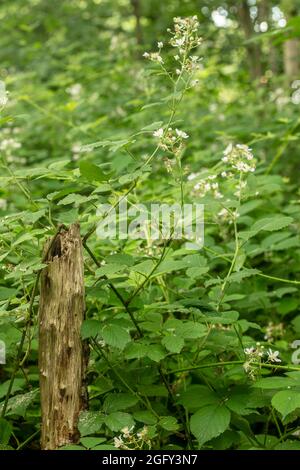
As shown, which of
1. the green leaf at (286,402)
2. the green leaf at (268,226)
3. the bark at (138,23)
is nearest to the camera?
the green leaf at (286,402)

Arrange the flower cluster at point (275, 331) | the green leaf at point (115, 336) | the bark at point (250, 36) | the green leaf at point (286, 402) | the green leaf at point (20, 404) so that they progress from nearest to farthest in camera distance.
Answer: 1. the green leaf at point (286, 402)
2. the green leaf at point (115, 336)
3. the green leaf at point (20, 404)
4. the flower cluster at point (275, 331)
5. the bark at point (250, 36)

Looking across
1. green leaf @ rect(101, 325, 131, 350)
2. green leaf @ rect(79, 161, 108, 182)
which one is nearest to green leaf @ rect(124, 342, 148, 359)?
green leaf @ rect(101, 325, 131, 350)

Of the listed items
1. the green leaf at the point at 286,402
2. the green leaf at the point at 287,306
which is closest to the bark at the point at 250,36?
the green leaf at the point at 287,306

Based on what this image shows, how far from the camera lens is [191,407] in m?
2.04

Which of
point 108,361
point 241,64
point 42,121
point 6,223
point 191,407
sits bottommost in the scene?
point 191,407

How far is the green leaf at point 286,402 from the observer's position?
5.68 feet

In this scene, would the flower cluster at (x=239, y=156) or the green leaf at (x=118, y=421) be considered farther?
the flower cluster at (x=239, y=156)

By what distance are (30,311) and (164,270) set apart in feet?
1.52

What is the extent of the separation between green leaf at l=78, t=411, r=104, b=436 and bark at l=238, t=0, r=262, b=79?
18.3ft

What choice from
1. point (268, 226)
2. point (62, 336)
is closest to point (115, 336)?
point (62, 336)

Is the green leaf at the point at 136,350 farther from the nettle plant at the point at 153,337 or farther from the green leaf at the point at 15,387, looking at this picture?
the green leaf at the point at 15,387

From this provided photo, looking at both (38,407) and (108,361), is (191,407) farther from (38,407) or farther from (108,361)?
(38,407)

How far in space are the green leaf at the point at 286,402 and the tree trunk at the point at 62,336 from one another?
2.04 feet

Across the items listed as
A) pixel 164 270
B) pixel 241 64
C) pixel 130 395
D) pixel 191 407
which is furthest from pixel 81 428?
pixel 241 64
